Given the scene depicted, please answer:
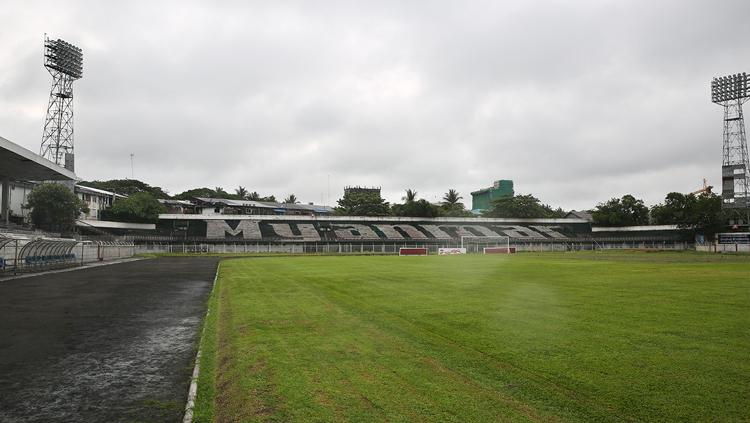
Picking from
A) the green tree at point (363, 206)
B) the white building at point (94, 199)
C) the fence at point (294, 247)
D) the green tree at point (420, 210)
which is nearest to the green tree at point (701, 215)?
the fence at point (294, 247)

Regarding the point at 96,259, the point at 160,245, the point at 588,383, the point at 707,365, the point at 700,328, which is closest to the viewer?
the point at 588,383

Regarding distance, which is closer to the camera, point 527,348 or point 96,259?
point 527,348

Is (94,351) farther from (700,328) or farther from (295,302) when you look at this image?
(700,328)

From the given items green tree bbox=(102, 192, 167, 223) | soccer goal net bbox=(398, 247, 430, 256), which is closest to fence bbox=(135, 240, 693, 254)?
soccer goal net bbox=(398, 247, 430, 256)

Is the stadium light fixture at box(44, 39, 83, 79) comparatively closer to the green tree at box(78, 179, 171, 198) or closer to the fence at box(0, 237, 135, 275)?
the fence at box(0, 237, 135, 275)

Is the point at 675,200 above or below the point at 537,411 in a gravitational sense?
above

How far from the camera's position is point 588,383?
637cm

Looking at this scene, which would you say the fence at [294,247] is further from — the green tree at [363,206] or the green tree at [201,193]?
the green tree at [201,193]

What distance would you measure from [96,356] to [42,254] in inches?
1309

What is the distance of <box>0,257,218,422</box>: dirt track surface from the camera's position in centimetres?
611

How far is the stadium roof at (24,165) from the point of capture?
134 feet

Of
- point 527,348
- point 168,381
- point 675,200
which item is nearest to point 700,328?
point 527,348

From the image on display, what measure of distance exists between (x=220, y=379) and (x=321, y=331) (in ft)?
11.0

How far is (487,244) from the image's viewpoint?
87.2 metres
